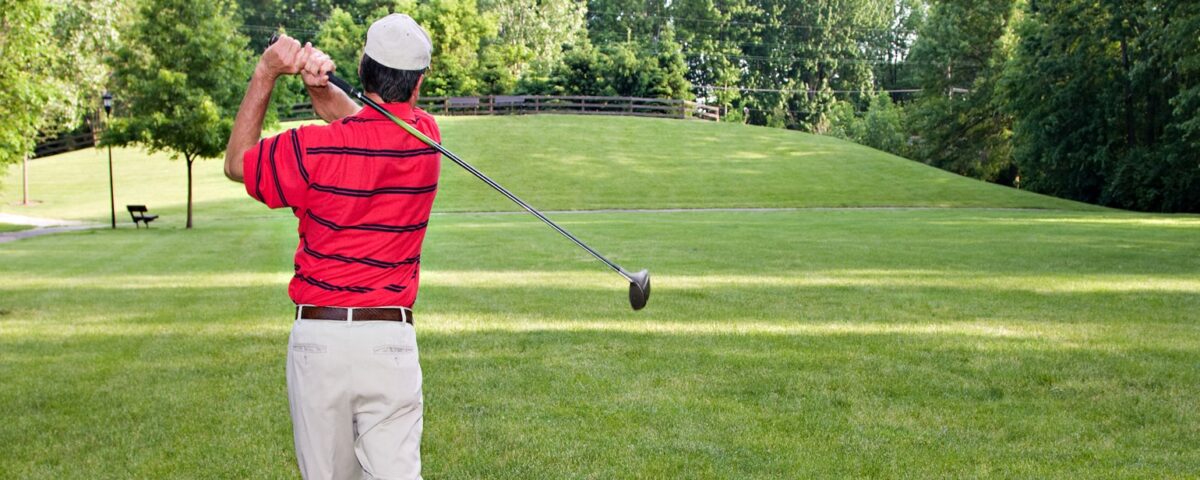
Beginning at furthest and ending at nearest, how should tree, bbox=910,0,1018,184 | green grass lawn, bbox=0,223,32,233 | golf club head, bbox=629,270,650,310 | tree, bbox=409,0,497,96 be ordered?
tree, bbox=409,0,497,96 < tree, bbox=910,0,1018,184 < green grass lawn, bbox=0,223,32,233 < golf club head, bbox=629,270,650,310

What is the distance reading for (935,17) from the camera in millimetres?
69812

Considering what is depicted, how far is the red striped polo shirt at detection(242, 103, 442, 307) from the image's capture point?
3646mm

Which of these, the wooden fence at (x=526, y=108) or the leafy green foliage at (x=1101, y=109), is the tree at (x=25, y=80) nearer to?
the wooden fence at (x=526, y=108)

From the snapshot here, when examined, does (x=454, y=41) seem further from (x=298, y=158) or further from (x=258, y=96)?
(x=298, y=158)

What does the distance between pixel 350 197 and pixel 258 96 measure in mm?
525

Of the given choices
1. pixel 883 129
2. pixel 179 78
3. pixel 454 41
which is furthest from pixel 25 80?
pixel 883 129

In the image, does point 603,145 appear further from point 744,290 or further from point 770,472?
point 770,472

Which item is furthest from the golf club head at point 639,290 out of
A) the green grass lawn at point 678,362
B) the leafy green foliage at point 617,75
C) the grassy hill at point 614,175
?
the leafy green foliage at point 617,75

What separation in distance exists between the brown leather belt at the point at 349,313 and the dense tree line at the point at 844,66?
20770 millimetres

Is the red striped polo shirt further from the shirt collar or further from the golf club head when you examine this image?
the golf club head

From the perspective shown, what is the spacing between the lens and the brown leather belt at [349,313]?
3717mm

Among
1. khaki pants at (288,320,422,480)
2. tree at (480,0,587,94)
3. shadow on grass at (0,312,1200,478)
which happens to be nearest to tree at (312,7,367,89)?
tree at (480,0,587,94)

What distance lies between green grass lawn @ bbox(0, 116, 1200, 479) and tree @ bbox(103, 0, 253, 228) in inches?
373

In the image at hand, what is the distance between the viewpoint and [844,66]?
107 m
